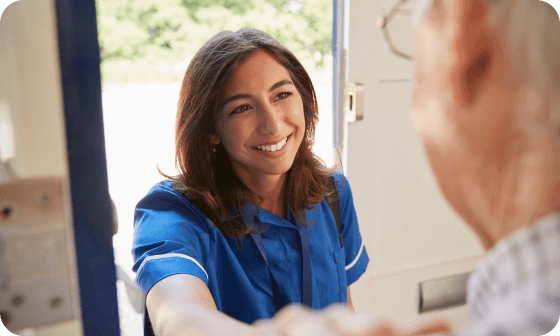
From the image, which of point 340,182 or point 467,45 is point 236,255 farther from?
point 467,45

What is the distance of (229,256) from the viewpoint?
48 cm

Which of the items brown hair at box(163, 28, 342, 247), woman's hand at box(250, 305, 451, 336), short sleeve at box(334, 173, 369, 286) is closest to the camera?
woman's hand at box(250, 305, 451, 336)

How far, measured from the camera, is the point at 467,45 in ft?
0.51

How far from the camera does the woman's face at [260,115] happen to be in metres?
0.44

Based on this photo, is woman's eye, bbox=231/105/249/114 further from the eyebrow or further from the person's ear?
the person's ear

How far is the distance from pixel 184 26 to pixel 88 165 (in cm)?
32

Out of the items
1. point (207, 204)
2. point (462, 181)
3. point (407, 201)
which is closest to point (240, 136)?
point (207, 204)

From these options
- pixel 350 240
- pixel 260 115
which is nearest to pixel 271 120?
pixel 260 115

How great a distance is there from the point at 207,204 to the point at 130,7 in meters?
0.22

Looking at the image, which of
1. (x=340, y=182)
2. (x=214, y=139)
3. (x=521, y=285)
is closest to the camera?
(x=521, y=285)

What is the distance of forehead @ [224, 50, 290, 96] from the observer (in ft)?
1.46

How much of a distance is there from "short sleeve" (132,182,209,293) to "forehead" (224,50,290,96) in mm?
136

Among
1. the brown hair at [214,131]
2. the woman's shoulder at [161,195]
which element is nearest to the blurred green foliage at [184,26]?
the brown hair at [214,131]

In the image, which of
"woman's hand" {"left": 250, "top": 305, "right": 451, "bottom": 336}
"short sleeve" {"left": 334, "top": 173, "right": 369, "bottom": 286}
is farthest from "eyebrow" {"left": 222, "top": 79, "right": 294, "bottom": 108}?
"woman's hand" {"left": 250, "top": 305, "right": 451, "bottom": 336}
